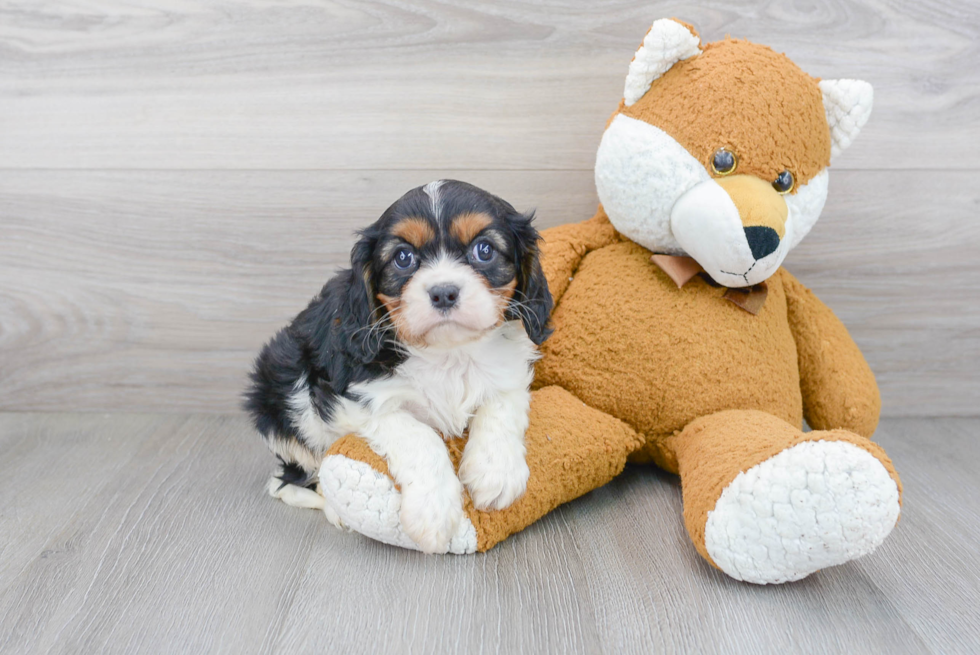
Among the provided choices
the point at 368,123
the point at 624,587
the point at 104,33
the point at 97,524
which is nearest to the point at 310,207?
the point at 368,123

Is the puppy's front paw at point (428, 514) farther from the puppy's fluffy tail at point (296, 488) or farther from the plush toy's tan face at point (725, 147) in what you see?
the plush toy's tan face at point (725, 147)

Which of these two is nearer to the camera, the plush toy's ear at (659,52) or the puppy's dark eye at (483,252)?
the puppy's dark eye at (483,252)

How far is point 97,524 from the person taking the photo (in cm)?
163

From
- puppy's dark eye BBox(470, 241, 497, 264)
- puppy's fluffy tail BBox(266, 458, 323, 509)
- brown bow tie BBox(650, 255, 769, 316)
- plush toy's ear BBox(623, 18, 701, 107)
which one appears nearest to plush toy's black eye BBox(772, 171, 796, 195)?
brown bow tie BBox(650, 255, 769, 316)

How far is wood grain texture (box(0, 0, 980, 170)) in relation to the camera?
201 cm

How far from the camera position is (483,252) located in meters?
1.43

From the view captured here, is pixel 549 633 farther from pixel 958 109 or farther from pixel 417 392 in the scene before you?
pixel 958 109

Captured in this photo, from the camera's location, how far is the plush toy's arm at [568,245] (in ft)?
5.92

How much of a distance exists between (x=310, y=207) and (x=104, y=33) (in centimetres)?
74

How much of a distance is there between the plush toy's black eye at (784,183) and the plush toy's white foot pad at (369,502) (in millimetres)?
971

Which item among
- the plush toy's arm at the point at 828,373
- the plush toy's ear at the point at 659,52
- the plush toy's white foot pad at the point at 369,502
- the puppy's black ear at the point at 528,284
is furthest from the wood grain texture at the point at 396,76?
the plush toy's white foot pad at the point at 369,502

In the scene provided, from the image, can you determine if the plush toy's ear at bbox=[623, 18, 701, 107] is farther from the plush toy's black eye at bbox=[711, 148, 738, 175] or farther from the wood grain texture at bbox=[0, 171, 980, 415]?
the wood grain texture at bbox=[0, 171, 980, 415]

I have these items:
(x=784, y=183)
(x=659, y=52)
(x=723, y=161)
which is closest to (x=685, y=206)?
(x=723, y=161)

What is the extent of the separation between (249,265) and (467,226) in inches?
41.2
